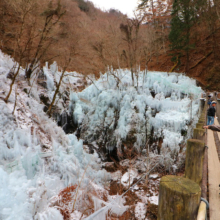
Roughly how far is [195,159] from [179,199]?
1212 millimetres

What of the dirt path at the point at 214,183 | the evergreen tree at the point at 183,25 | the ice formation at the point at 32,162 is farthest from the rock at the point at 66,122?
the evergreen tree at the point at 183,25

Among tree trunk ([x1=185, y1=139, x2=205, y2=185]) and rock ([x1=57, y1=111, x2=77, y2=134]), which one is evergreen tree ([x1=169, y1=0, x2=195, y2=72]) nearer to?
rock ([x1=57, y1=111, x2=77, y2=134])

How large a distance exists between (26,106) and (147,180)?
7.32 metres

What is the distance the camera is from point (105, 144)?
10.4 metres

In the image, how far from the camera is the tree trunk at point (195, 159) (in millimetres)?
1846

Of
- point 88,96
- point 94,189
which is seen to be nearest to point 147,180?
point 94,189

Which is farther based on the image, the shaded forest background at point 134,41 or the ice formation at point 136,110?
the shaded forest background at point 134,41

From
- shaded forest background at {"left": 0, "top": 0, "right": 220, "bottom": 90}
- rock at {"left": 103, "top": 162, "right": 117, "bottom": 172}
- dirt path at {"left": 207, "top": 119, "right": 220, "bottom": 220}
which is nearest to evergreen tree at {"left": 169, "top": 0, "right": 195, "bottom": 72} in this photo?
shaded forest background at {"left": 0, "top": 0, "right": 220, "bottom": 90}

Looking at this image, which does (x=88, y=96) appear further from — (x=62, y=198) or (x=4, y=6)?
(x=4, y=6)

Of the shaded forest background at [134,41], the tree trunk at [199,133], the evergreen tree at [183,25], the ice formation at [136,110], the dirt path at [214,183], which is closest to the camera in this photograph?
the dirt path at [214,183]

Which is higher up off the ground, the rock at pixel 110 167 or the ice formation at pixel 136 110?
the ice formation at pixel 136 110

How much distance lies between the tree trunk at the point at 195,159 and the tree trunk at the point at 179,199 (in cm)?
108

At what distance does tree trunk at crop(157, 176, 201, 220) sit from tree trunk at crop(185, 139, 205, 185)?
1.08 meters

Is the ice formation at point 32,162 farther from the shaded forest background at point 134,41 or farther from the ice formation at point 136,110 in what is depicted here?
the shaded forest background at point 134,41
